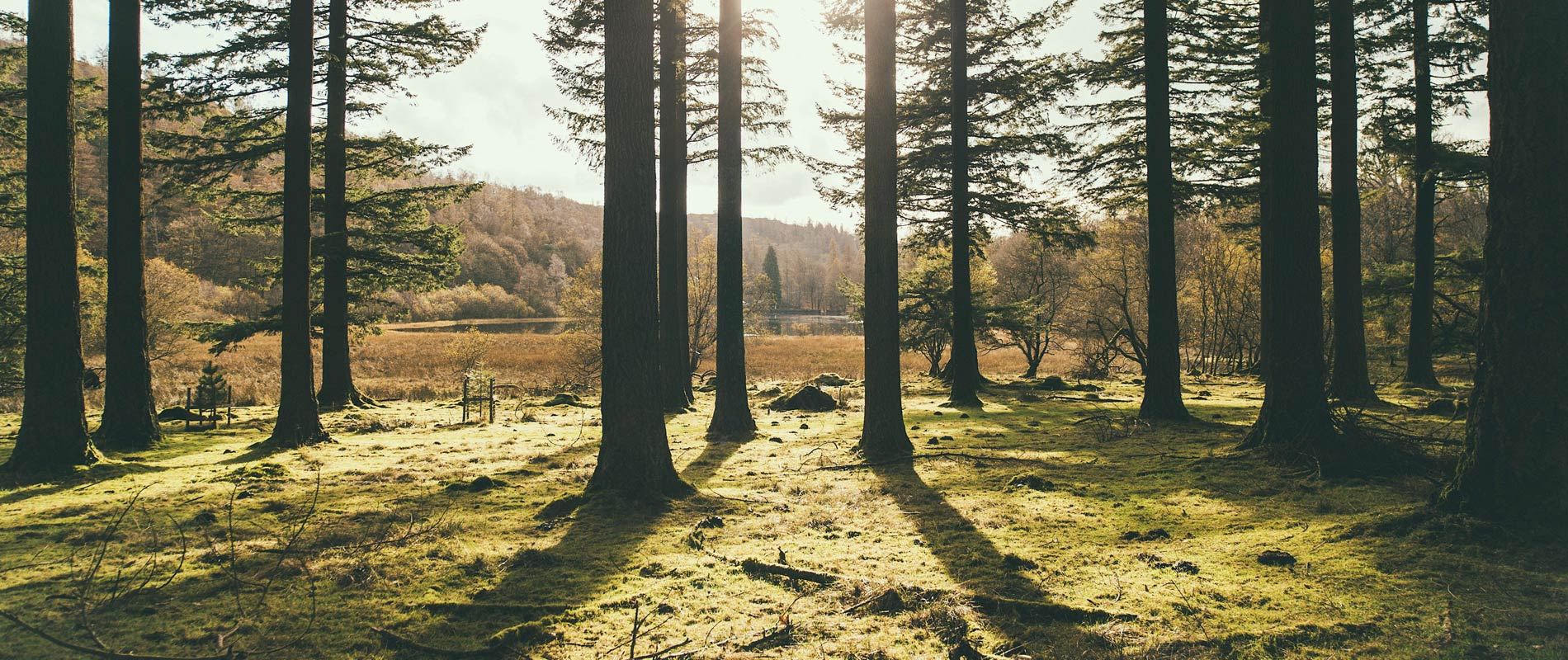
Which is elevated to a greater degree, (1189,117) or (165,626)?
(1189,117)

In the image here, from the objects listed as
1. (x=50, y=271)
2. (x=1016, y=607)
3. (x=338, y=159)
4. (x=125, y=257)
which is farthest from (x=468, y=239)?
(x=1016, y=607)

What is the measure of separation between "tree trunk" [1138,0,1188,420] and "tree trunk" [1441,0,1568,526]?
6.41 metres

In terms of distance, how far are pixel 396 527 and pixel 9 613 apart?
81.9 inches

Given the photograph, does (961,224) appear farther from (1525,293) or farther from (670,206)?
(1525,293)

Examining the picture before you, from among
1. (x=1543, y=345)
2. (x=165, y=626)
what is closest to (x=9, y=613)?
(x=165, y=626)

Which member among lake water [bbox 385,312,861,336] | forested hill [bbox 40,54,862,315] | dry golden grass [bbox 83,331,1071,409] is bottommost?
dry golden grass [bbox 83,331,1071,409]

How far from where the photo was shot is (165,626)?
3.35m

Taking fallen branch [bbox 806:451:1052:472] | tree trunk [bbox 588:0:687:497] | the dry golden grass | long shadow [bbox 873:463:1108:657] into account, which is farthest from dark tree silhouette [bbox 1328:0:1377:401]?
the dry golden grass

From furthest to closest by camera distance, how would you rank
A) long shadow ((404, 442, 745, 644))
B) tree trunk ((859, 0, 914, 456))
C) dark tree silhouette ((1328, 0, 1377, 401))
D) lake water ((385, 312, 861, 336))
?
1. lake water ((385, 312, 861, 336))
2. dark tree silhouette ((1328, 0, 1377, 401))
3. tree trunk ((859, 0, 914, 456))
4. long shadow ((404, 442, 745, 644))

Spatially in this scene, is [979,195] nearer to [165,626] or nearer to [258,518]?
[258,518]

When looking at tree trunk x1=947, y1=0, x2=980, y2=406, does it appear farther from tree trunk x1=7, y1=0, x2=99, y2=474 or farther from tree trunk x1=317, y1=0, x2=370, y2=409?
tree trunk x1=7, y1=0, x2=99, y2=474

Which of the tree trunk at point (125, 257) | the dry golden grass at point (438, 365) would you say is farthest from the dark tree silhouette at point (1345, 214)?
the tree trunk at point (125, 257)

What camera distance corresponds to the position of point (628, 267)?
6012 millimetres

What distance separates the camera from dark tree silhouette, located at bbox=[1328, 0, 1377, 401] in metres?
11.5
